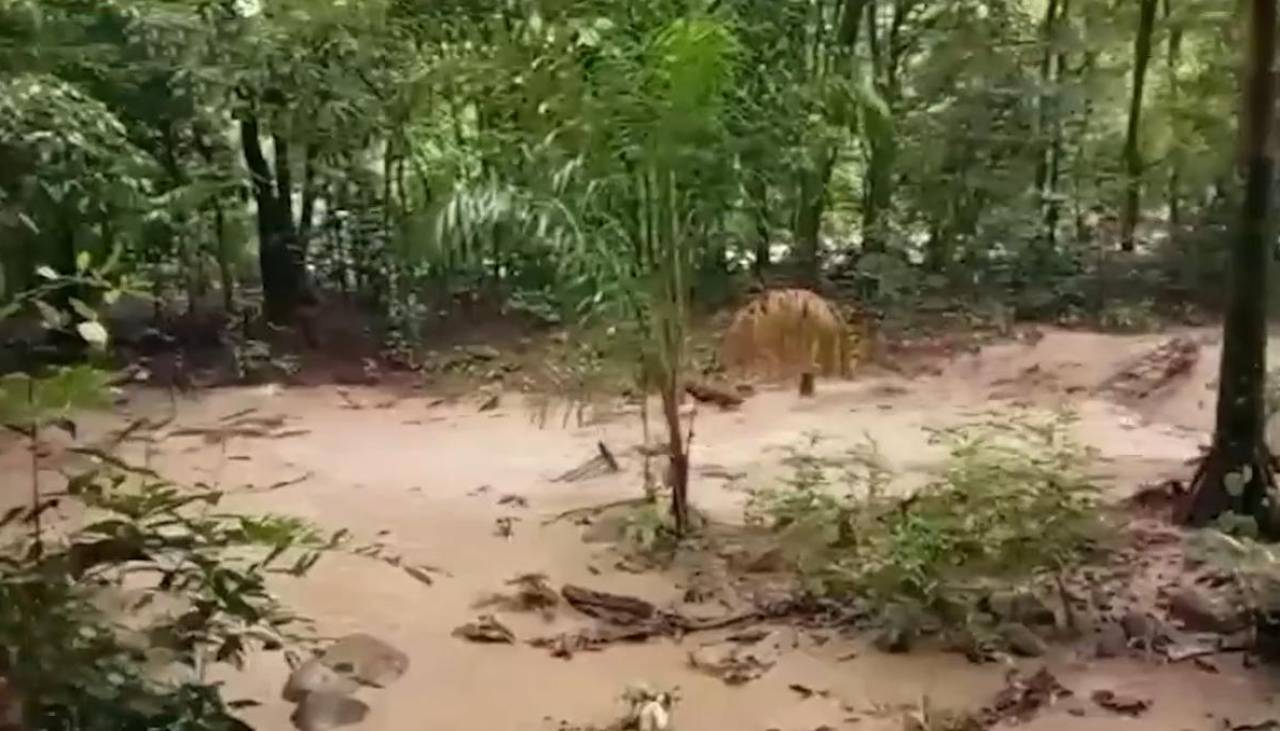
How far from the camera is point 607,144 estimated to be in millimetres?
3346

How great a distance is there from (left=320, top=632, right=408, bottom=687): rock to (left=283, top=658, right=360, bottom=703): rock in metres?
0.02

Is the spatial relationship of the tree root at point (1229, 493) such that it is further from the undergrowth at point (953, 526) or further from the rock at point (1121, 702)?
the rock at point (1121, 702)

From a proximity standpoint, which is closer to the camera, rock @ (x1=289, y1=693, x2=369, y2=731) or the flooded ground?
rock @ (x1=289, y1=693, x2=369, y2=731)

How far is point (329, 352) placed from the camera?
6.01 m

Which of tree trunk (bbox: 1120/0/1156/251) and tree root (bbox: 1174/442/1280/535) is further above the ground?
tree trunk (bbox: 1120/0/1156/251)

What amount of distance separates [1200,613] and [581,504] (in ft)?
5.01

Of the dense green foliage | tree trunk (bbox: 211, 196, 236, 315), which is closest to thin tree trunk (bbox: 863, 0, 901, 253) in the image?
the dense green foliage

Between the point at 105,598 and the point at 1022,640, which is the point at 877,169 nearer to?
the point at 1022,640

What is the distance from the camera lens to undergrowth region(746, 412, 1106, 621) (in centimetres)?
298

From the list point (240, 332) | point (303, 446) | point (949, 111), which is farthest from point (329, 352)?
point (949, 111)

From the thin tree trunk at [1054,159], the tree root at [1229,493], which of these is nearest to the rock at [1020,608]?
the tree root at [1229,493]

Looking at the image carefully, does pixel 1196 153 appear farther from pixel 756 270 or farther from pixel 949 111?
pixel 756 270

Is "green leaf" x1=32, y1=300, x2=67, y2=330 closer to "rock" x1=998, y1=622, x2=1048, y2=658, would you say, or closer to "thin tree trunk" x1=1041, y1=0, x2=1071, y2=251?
"rock" x1=998, y1=622, x2=1048, y2=658

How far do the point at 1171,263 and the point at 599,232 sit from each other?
12.2ft
